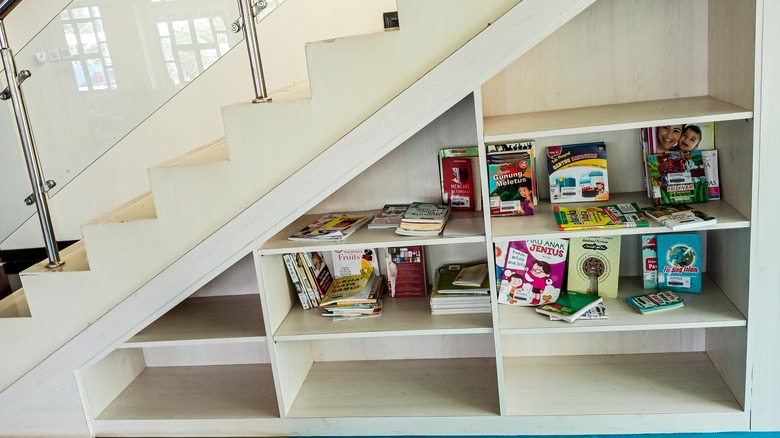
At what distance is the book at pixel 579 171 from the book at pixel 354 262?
0.79 meters

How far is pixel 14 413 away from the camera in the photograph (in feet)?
8.55

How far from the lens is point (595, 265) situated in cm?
239

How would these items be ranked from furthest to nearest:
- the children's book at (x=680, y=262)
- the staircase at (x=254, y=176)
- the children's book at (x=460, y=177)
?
1. the children's book at (x=460, y=177)
2. the children's book at (x=680, y=262)
3. the staircase at (x=254, y=176)

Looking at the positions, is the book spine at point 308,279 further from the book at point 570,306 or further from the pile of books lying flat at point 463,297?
the book at point 570,306

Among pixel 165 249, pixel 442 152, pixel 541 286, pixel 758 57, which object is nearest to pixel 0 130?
pixel 165 249

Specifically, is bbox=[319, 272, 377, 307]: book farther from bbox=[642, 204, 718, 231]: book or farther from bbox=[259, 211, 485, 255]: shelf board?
bbox=[642, 204, 718, 231]: book

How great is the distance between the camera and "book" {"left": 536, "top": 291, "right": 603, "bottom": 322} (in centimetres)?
224

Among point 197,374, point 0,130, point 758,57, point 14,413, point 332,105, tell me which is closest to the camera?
point 758,57

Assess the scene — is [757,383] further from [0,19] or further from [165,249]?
[0,19]

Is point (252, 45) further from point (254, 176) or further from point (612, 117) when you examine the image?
point (612, 117)

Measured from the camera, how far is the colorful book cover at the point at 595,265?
7.77 feet

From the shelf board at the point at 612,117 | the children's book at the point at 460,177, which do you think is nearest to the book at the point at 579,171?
the shelf board at the point at 612,117

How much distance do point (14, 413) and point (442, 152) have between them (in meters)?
2.05

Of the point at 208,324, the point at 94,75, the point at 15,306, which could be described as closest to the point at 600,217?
the point at 208,324
